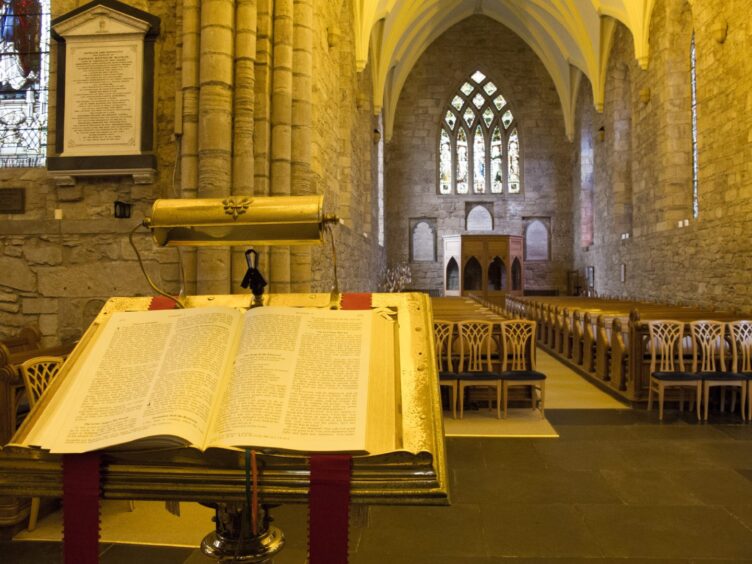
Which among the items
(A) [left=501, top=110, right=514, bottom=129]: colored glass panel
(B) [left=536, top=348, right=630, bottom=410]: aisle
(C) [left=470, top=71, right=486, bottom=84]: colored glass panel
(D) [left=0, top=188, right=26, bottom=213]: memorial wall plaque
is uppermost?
(C) [left=470, top=71, right=486, bottom=84]: colored glass panel

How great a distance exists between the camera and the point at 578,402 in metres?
6.20

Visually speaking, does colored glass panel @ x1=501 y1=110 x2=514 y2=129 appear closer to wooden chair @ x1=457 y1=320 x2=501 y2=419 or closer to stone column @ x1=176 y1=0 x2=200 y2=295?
wooden chair @ x1=457 y1=320 x2=501 y2=419

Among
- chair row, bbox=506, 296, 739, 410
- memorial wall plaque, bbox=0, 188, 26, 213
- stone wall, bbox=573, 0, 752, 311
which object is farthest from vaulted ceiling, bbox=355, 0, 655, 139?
memorial wall plaque, bbox=0, 188, 26, 213

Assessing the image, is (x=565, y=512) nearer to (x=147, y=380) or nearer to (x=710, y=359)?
(x=147, y=380)

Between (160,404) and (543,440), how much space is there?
398cm

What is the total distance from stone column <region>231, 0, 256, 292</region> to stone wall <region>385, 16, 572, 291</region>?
14.1m

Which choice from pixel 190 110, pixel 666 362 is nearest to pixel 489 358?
pixel 666 362

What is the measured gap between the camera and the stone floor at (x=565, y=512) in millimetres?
2809

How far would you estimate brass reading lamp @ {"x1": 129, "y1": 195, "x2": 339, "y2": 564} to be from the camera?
164 cm

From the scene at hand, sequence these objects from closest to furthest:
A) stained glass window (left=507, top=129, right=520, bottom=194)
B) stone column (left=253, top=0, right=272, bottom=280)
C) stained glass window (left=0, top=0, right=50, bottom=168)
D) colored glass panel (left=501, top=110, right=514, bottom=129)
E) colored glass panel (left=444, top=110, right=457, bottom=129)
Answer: stone column (left=253, top=0, right=272, bottom=280)
stained glass window (left=0, top=0, right=50, bottom=168)
stained glass window (left=507, top=129, right=520, bottom=194)
colored glass panel (left=501, top=110, right=514, bottom=129)
colored glass panel (left=444, top=110, right=457, bottom=129)

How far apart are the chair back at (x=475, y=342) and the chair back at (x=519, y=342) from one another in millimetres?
152

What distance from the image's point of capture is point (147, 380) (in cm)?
147

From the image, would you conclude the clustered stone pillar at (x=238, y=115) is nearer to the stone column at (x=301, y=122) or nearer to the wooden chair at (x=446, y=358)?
the stone column at (x=301, y=122)

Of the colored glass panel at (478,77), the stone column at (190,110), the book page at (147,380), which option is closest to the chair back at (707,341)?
the stone column at (190,110)
